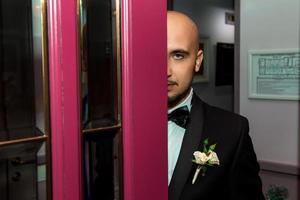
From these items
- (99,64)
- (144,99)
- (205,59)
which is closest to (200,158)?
(144,99)

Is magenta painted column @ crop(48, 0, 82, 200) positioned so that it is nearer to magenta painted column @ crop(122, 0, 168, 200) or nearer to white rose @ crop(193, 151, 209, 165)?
magenta painted column @ crop(122, 0, 168, 200)

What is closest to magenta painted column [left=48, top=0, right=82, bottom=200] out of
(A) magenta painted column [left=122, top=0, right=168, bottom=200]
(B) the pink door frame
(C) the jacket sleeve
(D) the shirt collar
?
(B) the pink door frame

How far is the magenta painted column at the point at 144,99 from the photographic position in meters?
0.74

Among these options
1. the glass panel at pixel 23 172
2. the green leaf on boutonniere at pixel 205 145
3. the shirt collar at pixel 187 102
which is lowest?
the green leaf on boutonniere at pixel 205 145

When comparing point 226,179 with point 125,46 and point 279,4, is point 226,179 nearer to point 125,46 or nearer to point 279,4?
point 125,46

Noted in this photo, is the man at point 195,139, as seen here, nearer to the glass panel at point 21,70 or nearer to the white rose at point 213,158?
the white rose at point 213,158

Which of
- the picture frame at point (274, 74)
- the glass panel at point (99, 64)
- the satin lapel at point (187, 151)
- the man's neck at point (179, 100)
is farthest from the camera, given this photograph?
the picture frame at point (274, 74)

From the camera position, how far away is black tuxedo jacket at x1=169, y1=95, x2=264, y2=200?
1.02 m

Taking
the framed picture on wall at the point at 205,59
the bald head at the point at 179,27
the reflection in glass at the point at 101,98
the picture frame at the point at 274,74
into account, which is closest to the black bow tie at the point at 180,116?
the bald head at the point at 179,27

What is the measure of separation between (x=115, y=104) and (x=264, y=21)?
1.96 metres

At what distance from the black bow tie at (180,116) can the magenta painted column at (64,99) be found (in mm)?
477

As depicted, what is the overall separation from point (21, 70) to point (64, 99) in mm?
85

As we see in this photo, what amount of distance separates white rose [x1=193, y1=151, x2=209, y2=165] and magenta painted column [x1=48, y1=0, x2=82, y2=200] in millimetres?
437

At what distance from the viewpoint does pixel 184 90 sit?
1088 mm
